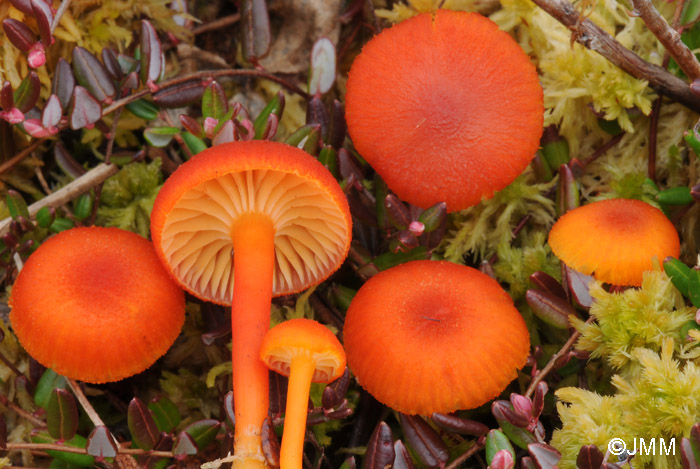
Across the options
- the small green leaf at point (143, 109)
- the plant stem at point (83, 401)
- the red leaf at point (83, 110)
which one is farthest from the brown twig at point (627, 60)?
the plant stem at point (83, 401)

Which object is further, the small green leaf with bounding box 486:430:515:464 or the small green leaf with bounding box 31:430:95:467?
the small green leaf with bounding box 31:430:95:467

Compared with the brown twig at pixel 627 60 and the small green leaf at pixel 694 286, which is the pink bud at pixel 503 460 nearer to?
the small green leaf at pixel 694 286

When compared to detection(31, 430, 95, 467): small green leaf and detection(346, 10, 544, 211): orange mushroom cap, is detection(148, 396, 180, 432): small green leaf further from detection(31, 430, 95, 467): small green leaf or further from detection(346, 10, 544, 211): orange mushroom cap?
detection(346, 10, 544, 211): orange mushroom cap

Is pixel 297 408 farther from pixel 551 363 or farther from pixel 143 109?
pixel 143 109

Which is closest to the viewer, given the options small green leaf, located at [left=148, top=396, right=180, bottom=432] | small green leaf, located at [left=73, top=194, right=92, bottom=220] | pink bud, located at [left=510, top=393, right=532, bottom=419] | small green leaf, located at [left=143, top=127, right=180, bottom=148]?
pink bud, located at [left=510, top=393, right=532, bottom=419]

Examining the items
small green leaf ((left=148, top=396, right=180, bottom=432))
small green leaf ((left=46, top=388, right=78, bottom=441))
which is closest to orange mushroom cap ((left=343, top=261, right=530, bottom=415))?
small green leaf ((left=148, top=396, right=180, bottom=432))

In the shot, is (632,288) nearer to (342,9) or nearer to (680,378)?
(680,378)

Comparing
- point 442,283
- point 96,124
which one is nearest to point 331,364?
point 442,283
